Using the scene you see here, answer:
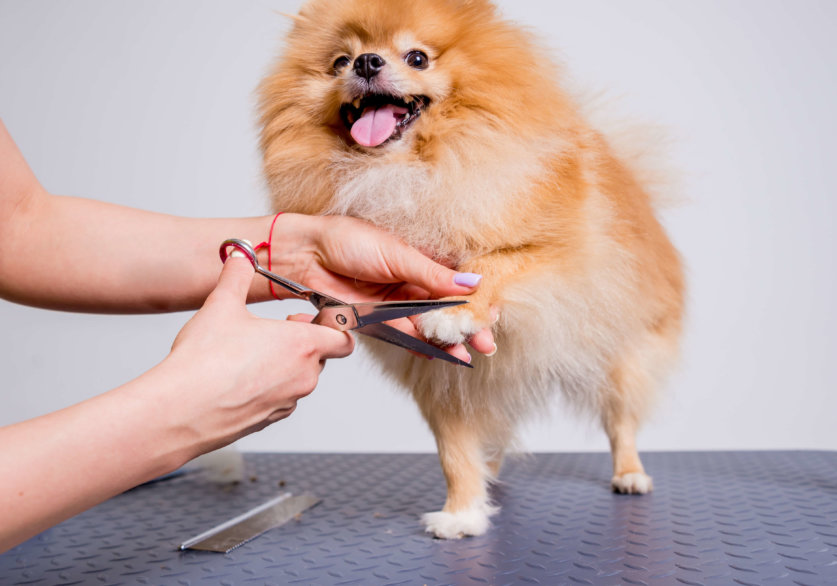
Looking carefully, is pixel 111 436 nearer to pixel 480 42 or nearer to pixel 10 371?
pixel 480 42

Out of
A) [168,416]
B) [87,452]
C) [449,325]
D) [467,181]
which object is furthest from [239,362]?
[467,181]

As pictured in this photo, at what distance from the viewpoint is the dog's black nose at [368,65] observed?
1.43m

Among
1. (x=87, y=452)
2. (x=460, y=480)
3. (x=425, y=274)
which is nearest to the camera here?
(x=87, y=452)

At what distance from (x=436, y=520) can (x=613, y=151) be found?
1151mm

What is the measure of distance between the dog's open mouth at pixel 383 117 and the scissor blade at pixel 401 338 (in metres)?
0.47

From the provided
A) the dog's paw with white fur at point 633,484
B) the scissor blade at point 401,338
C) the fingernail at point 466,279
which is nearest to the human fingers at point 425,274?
the fingernail at point 466,279

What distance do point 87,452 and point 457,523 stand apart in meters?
0.88

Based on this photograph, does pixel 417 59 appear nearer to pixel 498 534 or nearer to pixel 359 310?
pixel 359 310

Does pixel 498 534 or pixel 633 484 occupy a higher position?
pixel 633 484

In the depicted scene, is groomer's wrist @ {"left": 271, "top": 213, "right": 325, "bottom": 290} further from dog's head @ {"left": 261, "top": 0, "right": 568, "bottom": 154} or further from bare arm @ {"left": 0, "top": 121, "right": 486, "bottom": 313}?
dog's head @ {"left": 261, "top": 0, "right": 568, "bottom": 154}

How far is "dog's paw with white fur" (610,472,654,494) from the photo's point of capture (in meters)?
1.87

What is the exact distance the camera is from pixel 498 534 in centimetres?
155

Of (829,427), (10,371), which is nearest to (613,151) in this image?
(829,427)

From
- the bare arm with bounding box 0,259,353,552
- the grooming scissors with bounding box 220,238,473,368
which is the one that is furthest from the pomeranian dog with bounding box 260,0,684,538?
the bare arm with bounding box 0,259,353,552
